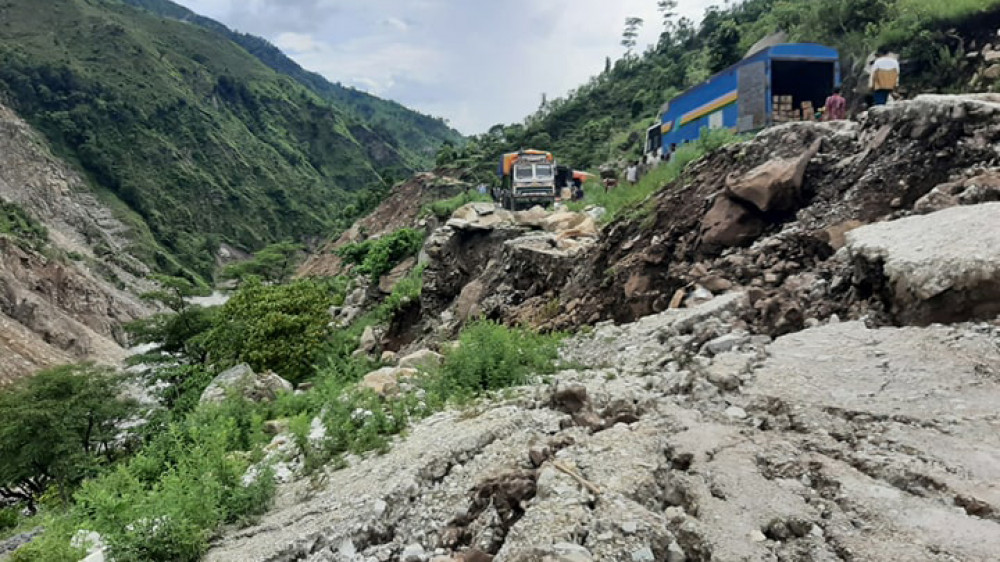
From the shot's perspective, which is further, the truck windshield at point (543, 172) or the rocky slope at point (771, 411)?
the truck windshield at point (543, 172)

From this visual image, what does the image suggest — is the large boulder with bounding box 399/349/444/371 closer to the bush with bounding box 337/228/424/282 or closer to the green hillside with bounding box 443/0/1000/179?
the bush with bounding box 337/228/424/282

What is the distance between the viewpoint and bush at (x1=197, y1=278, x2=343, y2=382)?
55.4 ft

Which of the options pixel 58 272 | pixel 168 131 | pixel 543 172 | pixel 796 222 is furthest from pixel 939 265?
pixel 168 131

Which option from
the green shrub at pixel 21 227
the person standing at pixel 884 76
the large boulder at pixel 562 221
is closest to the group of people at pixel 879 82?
the person standing at pixel 884 76

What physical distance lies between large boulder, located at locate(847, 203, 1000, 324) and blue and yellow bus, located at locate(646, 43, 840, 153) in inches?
373

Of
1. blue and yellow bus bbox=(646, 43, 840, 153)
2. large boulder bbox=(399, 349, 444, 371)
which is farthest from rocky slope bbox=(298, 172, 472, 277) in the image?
large boulder bbox=(399, 349, 444, 371)

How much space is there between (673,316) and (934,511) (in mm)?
4355

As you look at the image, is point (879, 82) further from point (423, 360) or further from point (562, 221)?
point (423, 360)

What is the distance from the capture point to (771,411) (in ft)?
15.0

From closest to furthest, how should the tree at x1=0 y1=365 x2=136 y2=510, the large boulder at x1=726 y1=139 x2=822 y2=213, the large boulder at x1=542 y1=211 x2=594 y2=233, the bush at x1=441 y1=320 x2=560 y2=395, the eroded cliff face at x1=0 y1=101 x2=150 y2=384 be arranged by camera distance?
1. the bush at x1=441 y1=320 x2=560 y2=395
2. the large boulder at x1=726 y1=139 x2=822 y2=213
3. the large boulder at x1=542 y1=211 x2=594 y2=233
4. the tree at x1=0 y1=365 x2=136 y2=510
5. the eroded cliff face at x1=0 y1=101 x2=150 y2=384

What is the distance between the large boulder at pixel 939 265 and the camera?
182 inches

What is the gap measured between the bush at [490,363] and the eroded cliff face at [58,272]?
36.5m

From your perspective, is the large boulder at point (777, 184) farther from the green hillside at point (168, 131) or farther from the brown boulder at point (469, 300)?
the green hillside at point (168, 131)

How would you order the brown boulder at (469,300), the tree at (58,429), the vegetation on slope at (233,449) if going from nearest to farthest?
the vegetation on slope at (233,449) < the brown boulder at (469,300) < the tree at (58,429)
